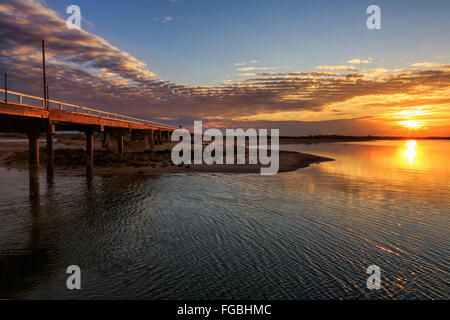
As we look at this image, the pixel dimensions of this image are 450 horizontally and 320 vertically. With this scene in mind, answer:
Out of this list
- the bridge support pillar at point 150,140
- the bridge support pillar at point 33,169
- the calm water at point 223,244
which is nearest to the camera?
the calm water at point 223,244

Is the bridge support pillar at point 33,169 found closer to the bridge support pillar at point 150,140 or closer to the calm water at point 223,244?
the calm water at point 223,244

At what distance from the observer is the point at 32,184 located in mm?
Answer: 19062

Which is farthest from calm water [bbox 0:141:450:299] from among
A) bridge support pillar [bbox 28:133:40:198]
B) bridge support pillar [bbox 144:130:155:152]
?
bridge support pillar [bbox 144:130:155:152]

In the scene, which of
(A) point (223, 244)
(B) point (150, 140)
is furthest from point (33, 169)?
(B) point (150, 140)

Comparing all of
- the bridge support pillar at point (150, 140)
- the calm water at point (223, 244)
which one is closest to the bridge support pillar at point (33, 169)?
the calm water at point (223, 244)

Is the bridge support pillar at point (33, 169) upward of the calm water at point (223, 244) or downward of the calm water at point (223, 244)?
upward

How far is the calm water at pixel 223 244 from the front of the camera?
7.48 metres

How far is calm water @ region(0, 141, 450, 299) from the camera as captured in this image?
7.48 metres

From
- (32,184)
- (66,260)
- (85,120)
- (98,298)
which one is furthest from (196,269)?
(85,120)

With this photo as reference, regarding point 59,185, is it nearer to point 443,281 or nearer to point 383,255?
point 383,255

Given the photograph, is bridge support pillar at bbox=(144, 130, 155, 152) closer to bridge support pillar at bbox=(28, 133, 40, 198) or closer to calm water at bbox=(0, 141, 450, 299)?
bridge support pillar at bbox=(28, 133, 40, 198)

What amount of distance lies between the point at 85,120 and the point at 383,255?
25.2 meters

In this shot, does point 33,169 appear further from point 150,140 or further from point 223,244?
point 150,140
